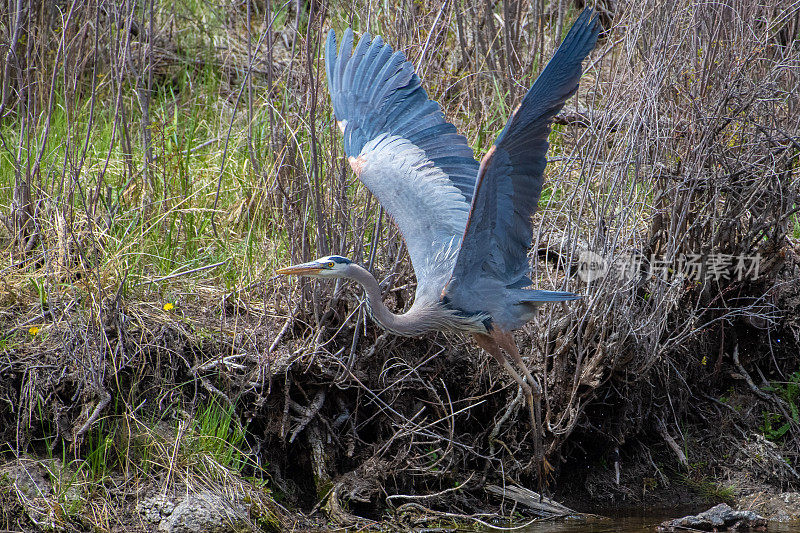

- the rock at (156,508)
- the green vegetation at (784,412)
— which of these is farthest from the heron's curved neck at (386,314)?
the green vegetation at (784,412)

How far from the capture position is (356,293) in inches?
195

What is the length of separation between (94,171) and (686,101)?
3.74 meters

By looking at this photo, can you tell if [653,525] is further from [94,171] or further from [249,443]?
[94,171]

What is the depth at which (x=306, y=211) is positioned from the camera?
15.9ft

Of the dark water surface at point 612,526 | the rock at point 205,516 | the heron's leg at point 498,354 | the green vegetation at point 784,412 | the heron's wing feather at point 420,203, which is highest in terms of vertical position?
the heron's wing feather at point 420,203

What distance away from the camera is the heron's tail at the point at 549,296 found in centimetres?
439

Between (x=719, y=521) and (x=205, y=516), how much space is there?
2.53 metres

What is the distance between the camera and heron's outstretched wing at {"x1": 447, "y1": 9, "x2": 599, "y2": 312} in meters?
3.83

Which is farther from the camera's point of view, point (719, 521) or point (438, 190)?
point (438, 190)

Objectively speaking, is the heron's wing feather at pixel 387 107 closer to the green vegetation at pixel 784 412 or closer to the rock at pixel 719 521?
the rock at pixel 719 521

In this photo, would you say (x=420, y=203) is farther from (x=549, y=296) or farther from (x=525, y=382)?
(x=525, y=382)

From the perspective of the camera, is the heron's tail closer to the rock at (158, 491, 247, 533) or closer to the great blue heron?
the great blue heron

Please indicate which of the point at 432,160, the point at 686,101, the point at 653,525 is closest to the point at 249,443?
the point at 432,160

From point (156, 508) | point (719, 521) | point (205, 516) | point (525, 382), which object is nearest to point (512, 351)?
point (525, 382)
